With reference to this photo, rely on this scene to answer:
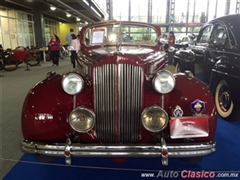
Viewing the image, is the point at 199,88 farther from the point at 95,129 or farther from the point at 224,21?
the point at 224,21

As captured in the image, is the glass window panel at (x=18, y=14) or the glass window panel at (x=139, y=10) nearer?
the glass window panel at (x=18, y=14)

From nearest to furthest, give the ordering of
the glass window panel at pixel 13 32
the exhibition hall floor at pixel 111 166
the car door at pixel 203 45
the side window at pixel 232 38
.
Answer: the exhibition hall floor at pixel 111 166
the side window at pixel 232 38
the car door at pixel 203 45
the glass window panel at pixel 13 32

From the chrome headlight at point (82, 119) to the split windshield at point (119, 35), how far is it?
1.49 m

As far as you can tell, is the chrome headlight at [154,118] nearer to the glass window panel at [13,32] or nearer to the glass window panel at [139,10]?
the glass window panel at [13,32]

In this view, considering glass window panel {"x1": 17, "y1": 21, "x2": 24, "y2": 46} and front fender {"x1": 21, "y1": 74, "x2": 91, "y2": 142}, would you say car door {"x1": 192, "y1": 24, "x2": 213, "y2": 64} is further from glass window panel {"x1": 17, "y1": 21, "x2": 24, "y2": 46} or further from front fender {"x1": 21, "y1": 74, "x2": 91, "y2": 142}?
glass window panel {"x1": 17, "y1": 21, "x2": 24, "y2": 46}

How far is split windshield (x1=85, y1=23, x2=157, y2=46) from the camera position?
326cm

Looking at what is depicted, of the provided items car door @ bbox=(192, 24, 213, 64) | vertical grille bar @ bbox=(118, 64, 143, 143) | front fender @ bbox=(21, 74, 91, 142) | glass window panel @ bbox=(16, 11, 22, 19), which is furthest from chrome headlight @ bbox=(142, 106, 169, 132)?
glass window panel @ bbox=(16, 11, 22, 19)

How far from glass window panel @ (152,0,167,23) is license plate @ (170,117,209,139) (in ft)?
78.9

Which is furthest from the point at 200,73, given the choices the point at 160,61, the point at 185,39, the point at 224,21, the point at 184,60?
the point at 185,39

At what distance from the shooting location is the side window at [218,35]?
397 centimetres

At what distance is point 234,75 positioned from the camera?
10.8ft

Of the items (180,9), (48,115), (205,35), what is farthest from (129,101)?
(180,9)

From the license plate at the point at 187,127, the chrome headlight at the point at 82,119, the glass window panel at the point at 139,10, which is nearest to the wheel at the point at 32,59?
the chrome headlight at the point at 82,119

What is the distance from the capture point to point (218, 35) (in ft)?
14.1
